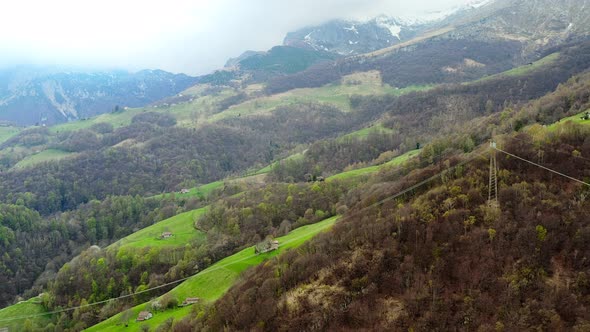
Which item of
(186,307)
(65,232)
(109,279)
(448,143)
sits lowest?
(65,232)

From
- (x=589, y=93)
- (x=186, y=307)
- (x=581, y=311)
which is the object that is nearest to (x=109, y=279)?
(x=186, y=307)

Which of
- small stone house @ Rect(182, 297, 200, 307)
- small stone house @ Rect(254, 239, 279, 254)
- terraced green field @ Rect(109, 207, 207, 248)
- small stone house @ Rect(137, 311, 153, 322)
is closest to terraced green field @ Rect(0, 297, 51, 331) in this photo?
terraced green field @ Rect(109, 207, 207, 248)

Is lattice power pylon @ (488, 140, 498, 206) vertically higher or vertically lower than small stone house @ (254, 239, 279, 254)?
higher

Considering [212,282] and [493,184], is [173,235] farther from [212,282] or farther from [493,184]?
[493,184]

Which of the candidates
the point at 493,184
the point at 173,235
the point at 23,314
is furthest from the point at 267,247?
the point at 23,314

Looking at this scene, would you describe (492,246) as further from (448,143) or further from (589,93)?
(589,93)

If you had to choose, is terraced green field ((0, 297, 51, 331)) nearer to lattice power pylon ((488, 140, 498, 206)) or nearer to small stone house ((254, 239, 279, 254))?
small stone house ((254, 239, 279, 254))
